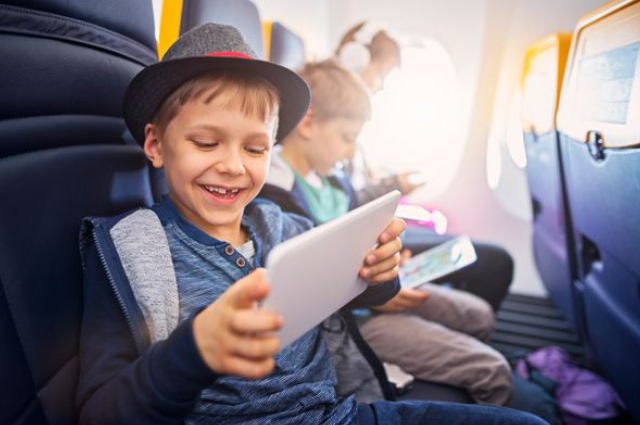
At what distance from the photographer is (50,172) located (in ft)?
2.18

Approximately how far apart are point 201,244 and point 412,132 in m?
2.09

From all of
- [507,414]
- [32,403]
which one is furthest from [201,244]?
[507,414]

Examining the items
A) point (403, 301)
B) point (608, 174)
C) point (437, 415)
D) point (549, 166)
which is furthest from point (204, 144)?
point (549, 166)

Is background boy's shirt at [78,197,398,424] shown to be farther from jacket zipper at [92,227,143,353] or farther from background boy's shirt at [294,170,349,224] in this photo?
background boy's shirt at [294,170,349,224]

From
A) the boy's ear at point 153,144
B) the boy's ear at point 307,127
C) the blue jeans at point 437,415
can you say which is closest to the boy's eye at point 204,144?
the boy's ear at point 153,144

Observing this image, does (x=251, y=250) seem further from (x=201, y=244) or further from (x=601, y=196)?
(x=601, y=196)

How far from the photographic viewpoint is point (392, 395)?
3.13 feet

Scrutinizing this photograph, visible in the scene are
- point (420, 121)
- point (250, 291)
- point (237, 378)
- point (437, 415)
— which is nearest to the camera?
point (250, 291)

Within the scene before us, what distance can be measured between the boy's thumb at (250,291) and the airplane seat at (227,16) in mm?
668

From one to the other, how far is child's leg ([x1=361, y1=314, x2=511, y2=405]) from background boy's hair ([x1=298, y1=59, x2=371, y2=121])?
66 cm

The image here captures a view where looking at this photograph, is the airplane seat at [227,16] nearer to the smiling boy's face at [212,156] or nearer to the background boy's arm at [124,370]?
the smiling boy's face at [212,156]

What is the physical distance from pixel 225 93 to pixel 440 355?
0.85 meters

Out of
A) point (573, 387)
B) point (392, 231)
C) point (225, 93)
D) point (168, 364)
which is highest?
point (225, 93)

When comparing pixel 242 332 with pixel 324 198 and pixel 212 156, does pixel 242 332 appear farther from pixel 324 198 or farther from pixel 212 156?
pixel 324 198
